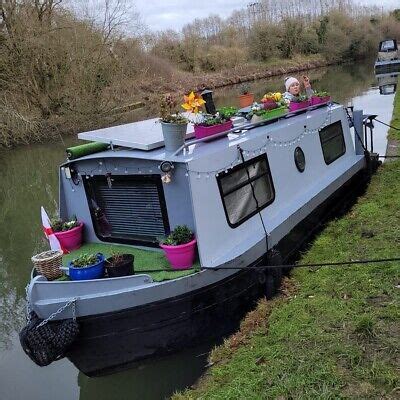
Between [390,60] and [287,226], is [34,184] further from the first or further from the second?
[390,60]

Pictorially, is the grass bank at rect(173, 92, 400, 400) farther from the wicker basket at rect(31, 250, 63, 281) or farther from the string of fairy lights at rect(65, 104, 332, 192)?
the wicker basket at rect(31, 250, 63, 281)

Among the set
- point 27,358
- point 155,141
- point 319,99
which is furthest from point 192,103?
point 319,99

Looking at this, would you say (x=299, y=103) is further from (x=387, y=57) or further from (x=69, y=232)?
(x=387, y=57)

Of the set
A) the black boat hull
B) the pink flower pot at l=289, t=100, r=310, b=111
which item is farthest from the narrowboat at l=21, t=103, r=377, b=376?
the pink flower pot at l=289, t=100, r=310, b=111

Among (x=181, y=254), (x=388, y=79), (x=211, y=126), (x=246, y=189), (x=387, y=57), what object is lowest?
(x=181, y=254)

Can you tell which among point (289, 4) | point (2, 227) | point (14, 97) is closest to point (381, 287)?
point (2, 227)

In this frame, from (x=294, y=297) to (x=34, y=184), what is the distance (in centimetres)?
989

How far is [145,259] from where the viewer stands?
4.80m

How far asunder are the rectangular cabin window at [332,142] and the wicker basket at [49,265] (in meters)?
4.31

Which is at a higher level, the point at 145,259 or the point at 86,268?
the point at 86,268

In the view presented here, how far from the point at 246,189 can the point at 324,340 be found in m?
1.96

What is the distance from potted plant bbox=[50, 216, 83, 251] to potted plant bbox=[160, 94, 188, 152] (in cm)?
150

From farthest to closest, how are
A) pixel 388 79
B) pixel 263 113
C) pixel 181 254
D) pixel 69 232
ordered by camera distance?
pixel 388 79
pixel 263 113
pixel 69 232
pixel 181 254

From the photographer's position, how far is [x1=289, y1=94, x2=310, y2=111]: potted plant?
701 cm
